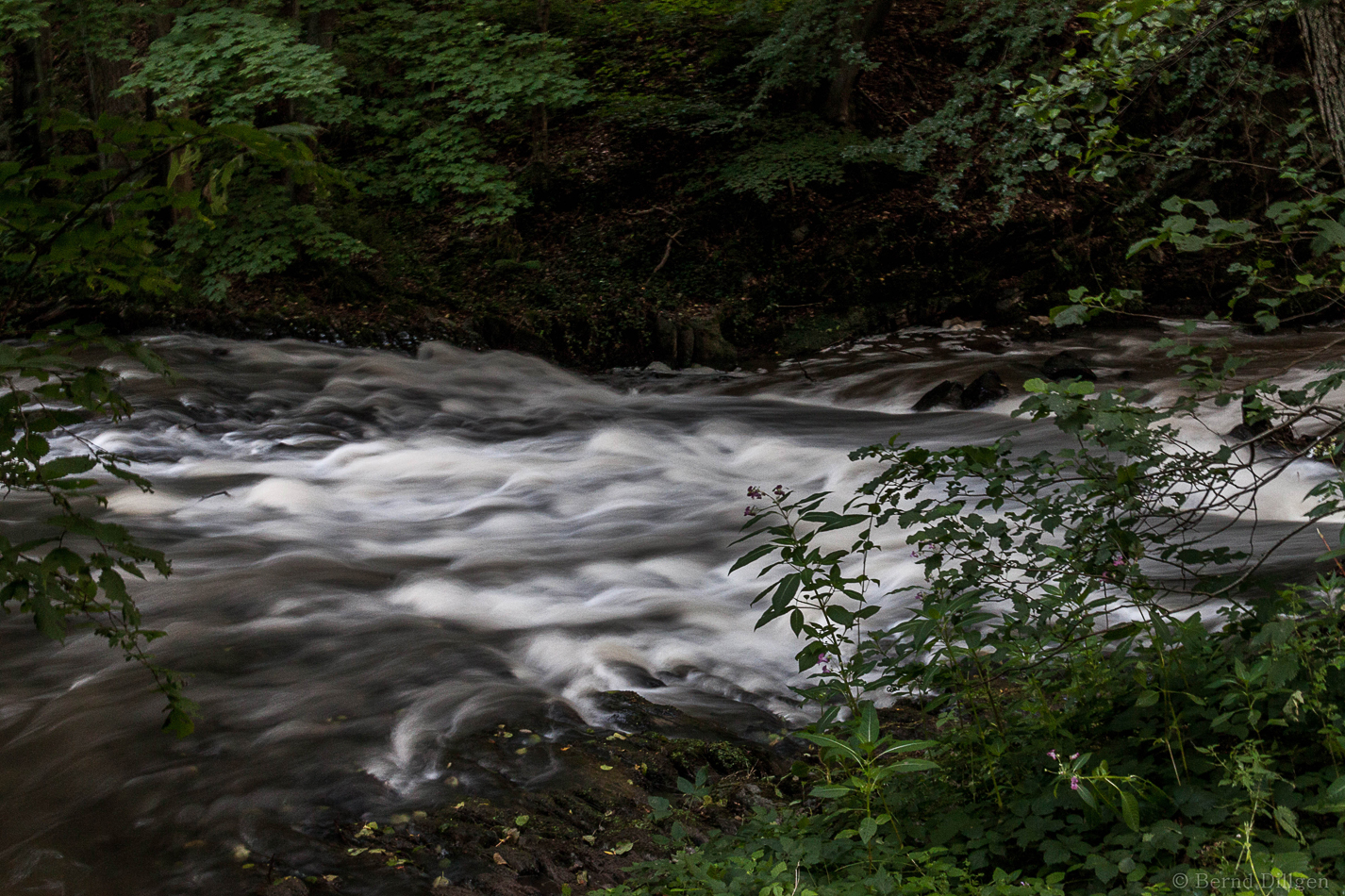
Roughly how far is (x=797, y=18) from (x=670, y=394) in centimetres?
497

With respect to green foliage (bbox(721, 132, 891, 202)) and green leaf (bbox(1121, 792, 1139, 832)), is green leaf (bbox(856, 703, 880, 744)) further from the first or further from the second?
green foliage (bbox(721, 132, 891, 202))

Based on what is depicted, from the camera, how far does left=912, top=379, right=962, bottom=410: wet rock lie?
10.3 meters

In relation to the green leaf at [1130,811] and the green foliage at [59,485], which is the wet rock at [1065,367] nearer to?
the green leaf at [1130,811]

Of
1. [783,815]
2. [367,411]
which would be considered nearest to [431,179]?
[367,411]

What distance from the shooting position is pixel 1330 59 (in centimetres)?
331

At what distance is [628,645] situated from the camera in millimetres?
5109

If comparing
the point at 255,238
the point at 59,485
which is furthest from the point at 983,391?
the point at 59,485

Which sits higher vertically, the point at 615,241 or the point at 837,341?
the point at 615,241

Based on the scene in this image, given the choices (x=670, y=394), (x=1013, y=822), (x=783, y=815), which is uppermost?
(x=1013, y=822)

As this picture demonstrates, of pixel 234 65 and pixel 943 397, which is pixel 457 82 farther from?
pixel 943 397

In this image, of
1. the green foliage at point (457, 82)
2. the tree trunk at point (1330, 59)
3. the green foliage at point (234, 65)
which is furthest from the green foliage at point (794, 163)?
the tree trunk at point (1330, 59)

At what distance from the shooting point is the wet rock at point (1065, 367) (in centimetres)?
1001

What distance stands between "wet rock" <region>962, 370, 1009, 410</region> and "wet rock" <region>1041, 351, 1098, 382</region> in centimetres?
52

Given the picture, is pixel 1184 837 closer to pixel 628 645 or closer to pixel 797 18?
pixel 628 645
